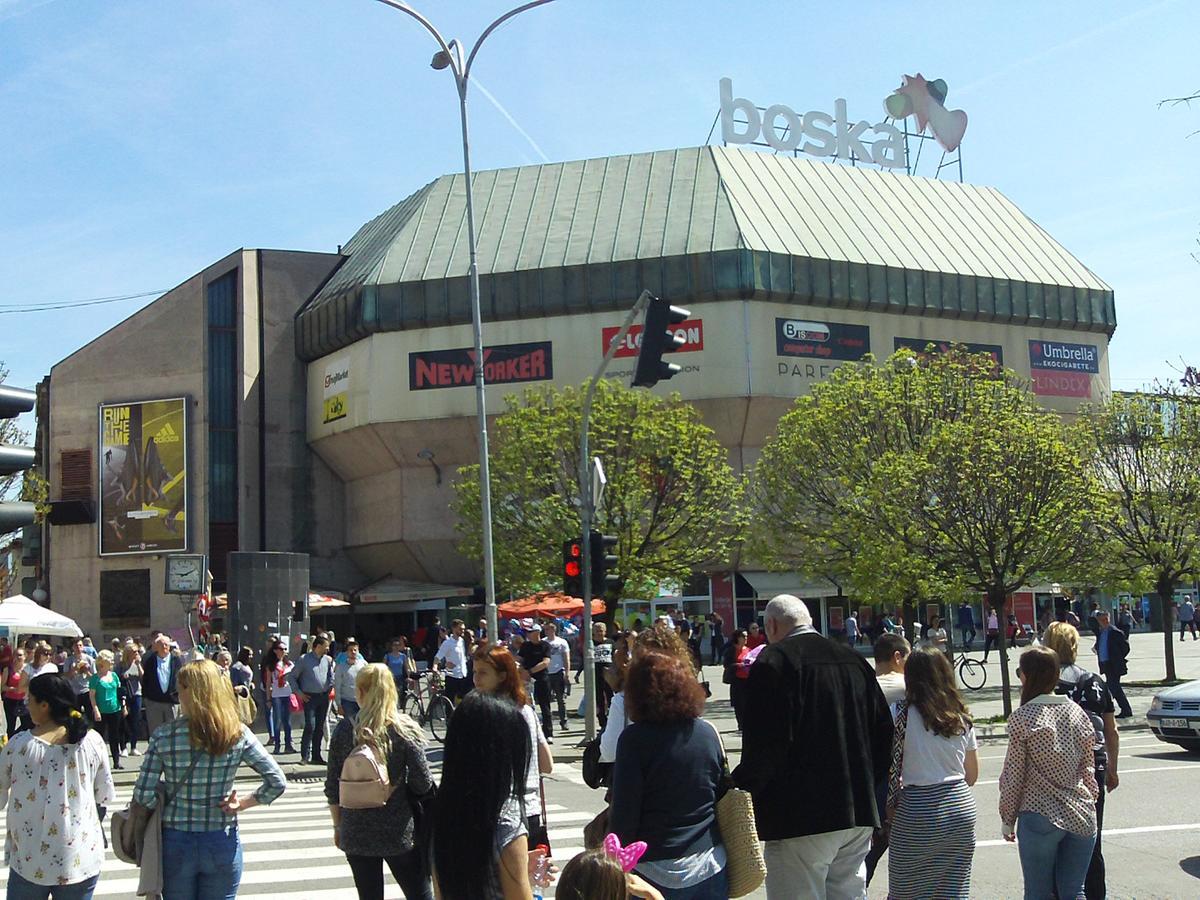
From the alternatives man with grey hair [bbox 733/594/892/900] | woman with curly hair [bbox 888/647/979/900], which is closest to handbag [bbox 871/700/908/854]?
woman with curly hair [bbox 888/647/979/900]

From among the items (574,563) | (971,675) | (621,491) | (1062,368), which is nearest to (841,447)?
(971,675)

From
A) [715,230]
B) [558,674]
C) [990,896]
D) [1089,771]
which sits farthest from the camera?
[715,230]

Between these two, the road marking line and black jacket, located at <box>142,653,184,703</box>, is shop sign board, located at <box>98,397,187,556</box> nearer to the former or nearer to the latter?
black jacket, located at <box>142,653,184,703</box>

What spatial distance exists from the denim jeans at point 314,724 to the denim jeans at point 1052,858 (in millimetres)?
13952

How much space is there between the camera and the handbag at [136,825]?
5.68 metres

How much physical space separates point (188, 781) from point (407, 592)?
45167 mm

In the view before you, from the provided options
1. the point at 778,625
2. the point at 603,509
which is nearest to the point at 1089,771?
the point at 778,625

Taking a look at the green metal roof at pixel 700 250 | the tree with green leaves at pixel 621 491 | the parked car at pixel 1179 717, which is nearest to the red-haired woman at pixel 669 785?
the parked car at pixel 1179 717

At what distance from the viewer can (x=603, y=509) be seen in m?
35.0

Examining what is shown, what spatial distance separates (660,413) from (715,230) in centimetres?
1273

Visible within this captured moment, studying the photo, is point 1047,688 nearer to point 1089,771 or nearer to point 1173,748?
point 1089,771

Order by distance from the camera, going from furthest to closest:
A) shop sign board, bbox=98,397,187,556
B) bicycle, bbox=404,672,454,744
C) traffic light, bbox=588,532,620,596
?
shop sign board, bbox=98,397,187,556 → bicycle, bbox=404,672,454,744 → traffic light, bbox=588,532,620,596

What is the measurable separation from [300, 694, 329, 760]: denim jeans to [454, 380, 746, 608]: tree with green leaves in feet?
53.4

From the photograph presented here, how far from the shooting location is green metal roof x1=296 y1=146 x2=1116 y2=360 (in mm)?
47188
